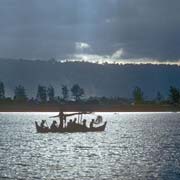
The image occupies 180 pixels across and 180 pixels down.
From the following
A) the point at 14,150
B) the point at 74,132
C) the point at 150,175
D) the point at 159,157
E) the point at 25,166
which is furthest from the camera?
the point at 74,132

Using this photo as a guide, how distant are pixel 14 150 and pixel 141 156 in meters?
22.4

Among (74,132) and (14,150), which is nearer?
(14,150)

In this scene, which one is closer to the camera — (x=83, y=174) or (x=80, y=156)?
(x=83, y=174)

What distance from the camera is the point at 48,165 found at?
72.1m

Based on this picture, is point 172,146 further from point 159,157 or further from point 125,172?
point 125,172

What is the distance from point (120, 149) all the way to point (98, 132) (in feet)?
172

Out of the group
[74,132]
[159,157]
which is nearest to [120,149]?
[159,157]

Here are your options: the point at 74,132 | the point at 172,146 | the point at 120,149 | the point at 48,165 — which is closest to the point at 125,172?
the point at 48,165

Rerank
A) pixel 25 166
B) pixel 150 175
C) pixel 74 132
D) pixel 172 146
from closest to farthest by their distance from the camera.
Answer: pixel 150 175
pixel 25 166
pixel 172 146
pixel 74 132

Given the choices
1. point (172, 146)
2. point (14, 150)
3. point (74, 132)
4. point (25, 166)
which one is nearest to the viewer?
point (25, 166)

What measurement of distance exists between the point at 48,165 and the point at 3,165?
536 centimetres

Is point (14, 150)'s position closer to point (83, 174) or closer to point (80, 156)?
point (80, 156)

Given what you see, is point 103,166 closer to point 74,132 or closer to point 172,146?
point 172,146

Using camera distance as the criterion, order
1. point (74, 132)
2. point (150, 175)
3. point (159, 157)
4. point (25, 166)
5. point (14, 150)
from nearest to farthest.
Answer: point (150, 175), point (25, 166), point (159, 157), point (14, 150), point (74, 132)
